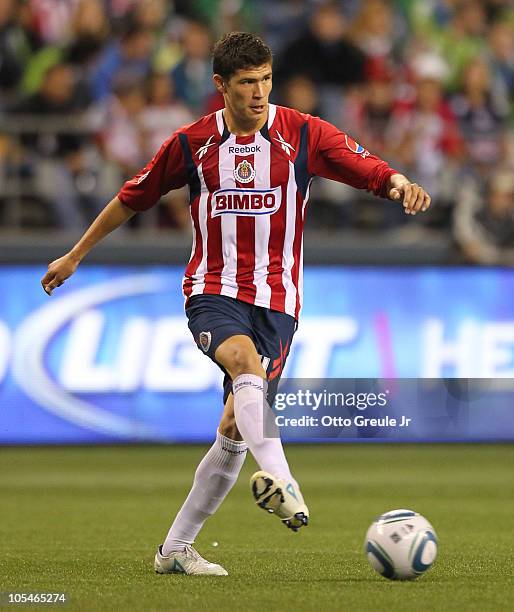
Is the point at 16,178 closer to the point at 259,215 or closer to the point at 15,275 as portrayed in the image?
the point at 15,275

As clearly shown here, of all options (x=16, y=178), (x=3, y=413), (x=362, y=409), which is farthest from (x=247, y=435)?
(x=16, y=178)

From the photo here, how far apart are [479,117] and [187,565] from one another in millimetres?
10455

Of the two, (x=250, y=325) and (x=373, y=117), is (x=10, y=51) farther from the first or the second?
(x=250, y=325)

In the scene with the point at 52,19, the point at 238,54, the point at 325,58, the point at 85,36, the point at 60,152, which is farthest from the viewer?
the point at 325,58

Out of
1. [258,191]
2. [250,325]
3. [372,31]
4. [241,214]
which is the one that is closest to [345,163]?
[258,191]

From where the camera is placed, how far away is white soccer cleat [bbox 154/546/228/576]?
19.8 feet

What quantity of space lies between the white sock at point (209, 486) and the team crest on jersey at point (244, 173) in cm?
109

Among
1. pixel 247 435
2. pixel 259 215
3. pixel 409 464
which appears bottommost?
pixel 409 464

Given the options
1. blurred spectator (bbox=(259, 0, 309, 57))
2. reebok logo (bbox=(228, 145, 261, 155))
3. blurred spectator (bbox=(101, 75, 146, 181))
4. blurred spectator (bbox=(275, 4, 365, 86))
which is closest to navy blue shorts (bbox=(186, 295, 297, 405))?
reebok logo (bbox=(228, 145, 261, 155))

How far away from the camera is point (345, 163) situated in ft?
19.3

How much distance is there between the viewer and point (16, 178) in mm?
14266

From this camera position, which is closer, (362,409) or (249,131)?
(249,131)

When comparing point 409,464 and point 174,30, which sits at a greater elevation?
point 174,30

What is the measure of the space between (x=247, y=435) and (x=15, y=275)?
845cm
